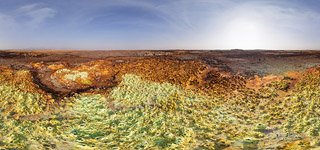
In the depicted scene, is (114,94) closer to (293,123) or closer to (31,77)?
(31,77)

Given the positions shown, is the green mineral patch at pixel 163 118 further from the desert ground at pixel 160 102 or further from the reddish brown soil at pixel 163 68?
the reddish brown soil at pixel 163 68

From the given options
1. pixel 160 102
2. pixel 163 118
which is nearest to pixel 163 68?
pixel 160 102

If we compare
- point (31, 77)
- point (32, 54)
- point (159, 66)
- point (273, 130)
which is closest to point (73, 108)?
point (31, 77)

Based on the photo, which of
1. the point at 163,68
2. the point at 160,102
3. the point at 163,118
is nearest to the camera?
the point at 163,118

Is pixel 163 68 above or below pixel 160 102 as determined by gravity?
above

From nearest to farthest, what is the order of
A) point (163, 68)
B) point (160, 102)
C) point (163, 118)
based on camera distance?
1. point (163, 118)
2. point (160, 102)
3. point (163, 68)

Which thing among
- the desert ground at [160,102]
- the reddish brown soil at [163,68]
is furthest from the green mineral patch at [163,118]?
the reddish brown soil at [163,68]

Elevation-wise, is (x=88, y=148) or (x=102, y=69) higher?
(x=102, y=69)

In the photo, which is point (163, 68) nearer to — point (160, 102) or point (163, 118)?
point (160, 102)
